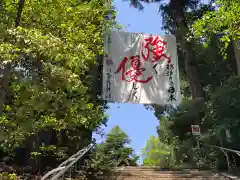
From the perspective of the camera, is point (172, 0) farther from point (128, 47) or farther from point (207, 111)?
point (207, 111)

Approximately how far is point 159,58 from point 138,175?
12.9 ft

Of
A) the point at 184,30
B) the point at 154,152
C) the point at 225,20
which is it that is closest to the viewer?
the point at 225,20

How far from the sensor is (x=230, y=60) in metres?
13.1

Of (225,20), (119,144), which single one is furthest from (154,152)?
(225,20)

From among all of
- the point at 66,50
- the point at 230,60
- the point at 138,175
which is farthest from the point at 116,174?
the point at 230,60

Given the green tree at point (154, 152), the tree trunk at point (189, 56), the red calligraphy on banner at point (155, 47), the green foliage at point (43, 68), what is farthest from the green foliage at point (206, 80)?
the green tree at point (154, 152)

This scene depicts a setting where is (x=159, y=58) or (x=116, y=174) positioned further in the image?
(x=159, y=58)

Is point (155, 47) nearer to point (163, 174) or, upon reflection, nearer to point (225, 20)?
point (225, 20)

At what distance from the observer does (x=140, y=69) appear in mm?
9016

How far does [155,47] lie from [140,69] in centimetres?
98

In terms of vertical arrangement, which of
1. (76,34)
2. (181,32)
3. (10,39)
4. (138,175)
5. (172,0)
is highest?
→ (172,0)

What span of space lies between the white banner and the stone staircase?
86.0 inches

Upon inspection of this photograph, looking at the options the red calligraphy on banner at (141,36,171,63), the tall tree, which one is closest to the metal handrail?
the red calligraphy on banner at (141,36,171,63)

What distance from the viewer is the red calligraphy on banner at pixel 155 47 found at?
927 cm
